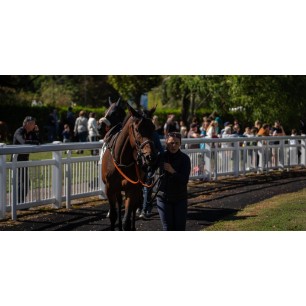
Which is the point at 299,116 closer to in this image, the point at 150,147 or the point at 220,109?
the point at 220,109

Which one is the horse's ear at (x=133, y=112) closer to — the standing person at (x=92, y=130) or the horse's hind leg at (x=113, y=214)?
the horse's hind leg at (x=113, y=214)

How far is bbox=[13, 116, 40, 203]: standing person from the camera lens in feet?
34.2

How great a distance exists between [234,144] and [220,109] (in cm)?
150

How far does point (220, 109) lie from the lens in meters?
14.7

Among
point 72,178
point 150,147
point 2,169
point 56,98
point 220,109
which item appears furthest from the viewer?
point 56,98

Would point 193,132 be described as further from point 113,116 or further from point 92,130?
point 113,116

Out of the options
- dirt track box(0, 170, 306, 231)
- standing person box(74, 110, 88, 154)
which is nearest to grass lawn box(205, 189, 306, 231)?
dirt track box(0, 170, 306, 231)

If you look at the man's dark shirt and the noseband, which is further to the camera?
the man's dark shirt

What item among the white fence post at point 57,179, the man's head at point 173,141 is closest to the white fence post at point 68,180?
the white fence post at point 57,179

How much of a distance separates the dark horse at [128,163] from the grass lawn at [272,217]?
1.23 m

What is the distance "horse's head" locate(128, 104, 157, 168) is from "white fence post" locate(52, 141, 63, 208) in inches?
120

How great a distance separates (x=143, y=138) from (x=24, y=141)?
3583mm

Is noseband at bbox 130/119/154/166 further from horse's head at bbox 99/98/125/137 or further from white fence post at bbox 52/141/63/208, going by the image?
white fence post at bbox 52/141/63/208
